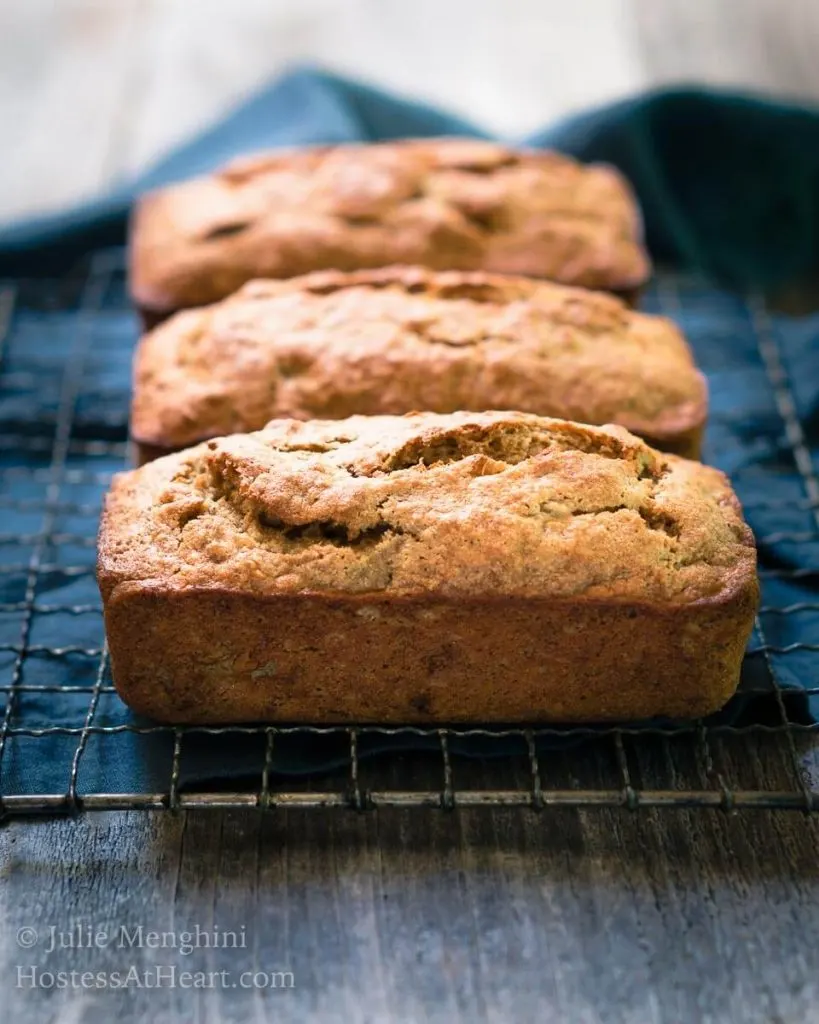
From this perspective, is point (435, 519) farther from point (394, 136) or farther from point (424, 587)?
point (394, 136)

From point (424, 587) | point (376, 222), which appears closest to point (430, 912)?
point (424, 587)

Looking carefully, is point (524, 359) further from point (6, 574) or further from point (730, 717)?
point (6, 574)

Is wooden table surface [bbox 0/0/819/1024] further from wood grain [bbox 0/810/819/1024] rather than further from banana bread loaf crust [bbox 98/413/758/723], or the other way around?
banana bread loaf crust [bbox 98/413/758/723]

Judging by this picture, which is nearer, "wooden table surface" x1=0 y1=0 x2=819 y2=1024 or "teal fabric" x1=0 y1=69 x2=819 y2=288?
"wooden table surface" x1=0 y1=0 x2=819 y2=1024

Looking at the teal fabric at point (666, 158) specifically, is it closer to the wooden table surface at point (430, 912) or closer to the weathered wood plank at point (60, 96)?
the weathered wood plank at point (60, 96)

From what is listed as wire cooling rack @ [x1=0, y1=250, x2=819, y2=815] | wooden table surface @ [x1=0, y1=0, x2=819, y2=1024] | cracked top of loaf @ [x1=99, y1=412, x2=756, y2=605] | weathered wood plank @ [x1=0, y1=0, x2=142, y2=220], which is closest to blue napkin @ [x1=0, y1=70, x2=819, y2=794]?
wire cooling rack @ [x1=0, y1=250, x2=819, y2=815]
